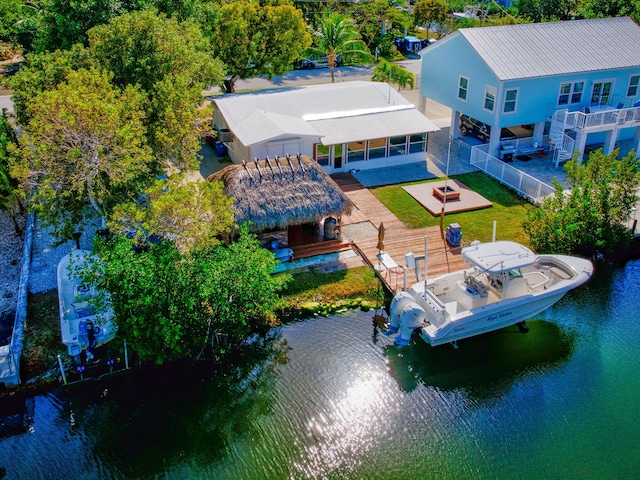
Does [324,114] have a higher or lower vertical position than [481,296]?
higher

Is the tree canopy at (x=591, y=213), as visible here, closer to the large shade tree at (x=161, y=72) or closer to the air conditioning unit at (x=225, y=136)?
the large shade tree at (x=161, y=72)

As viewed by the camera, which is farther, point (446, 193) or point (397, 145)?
point (397, 145)

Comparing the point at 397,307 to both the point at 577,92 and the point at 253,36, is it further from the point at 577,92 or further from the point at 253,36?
the point at 253,36

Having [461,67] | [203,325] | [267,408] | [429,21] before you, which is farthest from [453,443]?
[429,21]

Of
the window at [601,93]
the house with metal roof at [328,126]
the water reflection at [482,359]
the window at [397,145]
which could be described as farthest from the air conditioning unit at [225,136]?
the window at [601,93]

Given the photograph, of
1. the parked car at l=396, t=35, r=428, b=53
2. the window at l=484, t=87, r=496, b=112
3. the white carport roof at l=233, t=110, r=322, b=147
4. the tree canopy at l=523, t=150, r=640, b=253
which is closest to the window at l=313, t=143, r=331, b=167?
the white carport roof at l=233, t=110, r=322, b=147

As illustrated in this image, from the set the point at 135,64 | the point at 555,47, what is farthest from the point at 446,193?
the point at 135,64

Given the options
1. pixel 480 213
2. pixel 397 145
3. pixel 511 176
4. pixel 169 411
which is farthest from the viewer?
pixel 397 145
